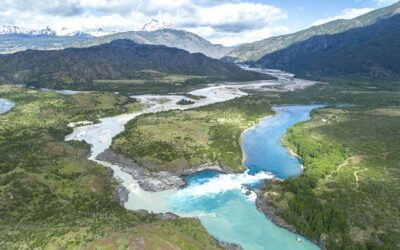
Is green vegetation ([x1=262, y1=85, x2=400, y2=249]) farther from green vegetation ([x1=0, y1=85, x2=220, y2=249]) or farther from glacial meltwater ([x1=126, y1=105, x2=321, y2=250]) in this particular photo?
green vegetation ([x1=0, y1=85, x2=220, y2=249])

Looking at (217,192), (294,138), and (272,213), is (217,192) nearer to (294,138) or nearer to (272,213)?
(272,213)

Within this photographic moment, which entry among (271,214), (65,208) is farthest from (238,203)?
(65,208)

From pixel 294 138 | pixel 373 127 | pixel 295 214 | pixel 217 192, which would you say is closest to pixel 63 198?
pixel 217 192

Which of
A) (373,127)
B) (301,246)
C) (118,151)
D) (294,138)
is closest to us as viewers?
(301,246)

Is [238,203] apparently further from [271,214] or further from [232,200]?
[271,214]

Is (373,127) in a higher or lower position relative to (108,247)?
lower

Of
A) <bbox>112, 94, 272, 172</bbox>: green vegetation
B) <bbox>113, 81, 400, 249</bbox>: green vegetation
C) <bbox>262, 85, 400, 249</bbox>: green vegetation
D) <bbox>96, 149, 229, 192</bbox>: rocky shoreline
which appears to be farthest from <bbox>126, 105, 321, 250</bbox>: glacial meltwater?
<bbox>112, 94, 272, 172</bbox>: green vegetation
